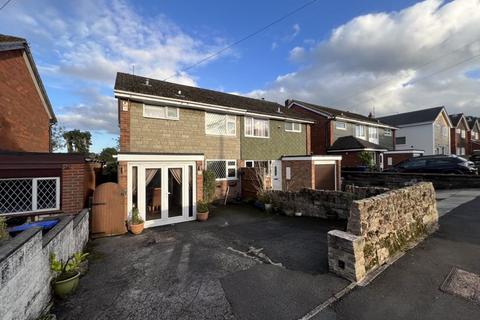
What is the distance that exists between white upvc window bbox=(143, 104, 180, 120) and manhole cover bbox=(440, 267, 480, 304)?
1111 centimetres

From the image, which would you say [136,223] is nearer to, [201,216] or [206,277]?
[201,216]

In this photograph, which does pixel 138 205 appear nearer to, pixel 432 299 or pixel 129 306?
pixel 129 306

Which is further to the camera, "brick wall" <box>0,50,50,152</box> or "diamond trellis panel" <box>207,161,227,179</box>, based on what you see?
"diamond trellis panel" <box>207,161,227,179</box>

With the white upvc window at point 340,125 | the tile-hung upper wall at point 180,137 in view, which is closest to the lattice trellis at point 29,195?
the tile-hung upper wall at point 180,137

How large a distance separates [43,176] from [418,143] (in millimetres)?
39502

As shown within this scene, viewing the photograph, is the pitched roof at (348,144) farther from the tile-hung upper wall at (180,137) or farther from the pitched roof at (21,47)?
the pitched roof at (21,47)

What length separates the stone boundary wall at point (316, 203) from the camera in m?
8.53

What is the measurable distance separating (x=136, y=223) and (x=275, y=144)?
33.8 feet

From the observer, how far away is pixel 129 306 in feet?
11.9

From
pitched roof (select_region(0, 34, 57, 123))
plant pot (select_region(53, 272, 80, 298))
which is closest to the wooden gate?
plant pot (select_region(53, 272, 80, 298))

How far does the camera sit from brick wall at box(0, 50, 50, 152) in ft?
30.2

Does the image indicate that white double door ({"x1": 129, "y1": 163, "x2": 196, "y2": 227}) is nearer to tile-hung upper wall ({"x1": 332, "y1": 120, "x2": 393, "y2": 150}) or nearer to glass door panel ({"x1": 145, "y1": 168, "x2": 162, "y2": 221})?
glass door panel ({"x1": 145, "y1": 168, "x2": 162, "y2": 221})

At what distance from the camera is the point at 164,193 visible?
331 inches

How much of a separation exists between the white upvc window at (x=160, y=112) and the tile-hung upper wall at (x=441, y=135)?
113 ft
